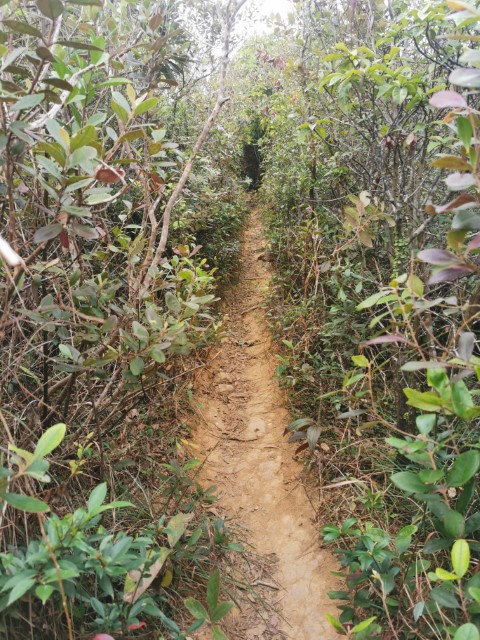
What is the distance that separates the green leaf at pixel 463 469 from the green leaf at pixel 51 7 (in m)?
1.76

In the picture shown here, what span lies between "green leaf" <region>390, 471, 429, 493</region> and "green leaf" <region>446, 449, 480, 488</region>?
9cm

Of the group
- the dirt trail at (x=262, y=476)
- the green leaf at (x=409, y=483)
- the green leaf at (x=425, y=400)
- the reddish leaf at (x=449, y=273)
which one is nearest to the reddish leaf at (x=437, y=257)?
the reddish leaf at (x=449, y=273)

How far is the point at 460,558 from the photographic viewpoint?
3.82 feet

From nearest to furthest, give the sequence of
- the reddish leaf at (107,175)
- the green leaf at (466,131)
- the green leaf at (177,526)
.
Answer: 1. the green leaf at (466,131)
2. the reddish leaf at (107,175)
3. the green leaf at (177,526)

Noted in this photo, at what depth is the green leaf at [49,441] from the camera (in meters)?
1.06

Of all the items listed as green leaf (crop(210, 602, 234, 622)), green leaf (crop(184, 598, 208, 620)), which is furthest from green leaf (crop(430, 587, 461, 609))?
green leaf (crop(184, 598, 208, 620))

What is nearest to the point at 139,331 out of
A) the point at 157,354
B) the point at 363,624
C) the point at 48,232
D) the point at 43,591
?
the point at 157,354

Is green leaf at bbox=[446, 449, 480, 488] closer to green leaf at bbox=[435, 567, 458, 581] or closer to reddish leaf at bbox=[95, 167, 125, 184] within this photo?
green leaf at bbox=[435, 567, 458, 581]

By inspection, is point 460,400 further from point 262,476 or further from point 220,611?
point 262,476

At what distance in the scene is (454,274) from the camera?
120cm

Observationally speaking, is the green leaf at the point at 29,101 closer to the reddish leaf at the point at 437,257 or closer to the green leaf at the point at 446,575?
the reddish leaf at the point at 437,257

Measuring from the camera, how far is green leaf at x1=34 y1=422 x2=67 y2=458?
3.49 ft

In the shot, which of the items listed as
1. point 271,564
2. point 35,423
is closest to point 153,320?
point 35,423

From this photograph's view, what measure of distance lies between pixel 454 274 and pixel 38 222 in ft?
5.33
